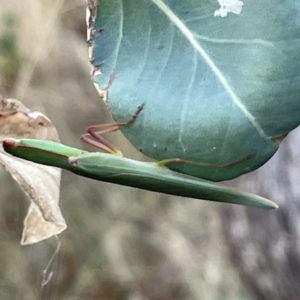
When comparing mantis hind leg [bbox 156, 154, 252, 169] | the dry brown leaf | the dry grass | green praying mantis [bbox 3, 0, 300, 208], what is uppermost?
green praying mantis [bbox 3, 0, 300, 208]

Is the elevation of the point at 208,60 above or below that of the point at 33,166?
above

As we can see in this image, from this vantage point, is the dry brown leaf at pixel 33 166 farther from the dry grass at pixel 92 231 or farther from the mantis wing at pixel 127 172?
the dry grass at pixel 92 231

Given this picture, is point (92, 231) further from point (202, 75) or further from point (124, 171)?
point (202, 75)

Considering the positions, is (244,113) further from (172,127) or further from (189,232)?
(189,232)

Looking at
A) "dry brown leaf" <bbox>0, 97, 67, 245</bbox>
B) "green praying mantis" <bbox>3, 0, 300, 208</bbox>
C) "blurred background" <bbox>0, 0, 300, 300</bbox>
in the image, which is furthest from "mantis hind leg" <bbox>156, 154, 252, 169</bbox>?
"blurred background" <bbox>0, 0, 300, 300</bbox>

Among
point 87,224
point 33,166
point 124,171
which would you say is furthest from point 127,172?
point 87,224

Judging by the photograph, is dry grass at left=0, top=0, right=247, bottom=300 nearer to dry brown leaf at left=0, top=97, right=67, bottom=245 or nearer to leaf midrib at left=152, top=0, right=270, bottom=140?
dry brown leaf at left=0, top=97, right=67, bottom=245
